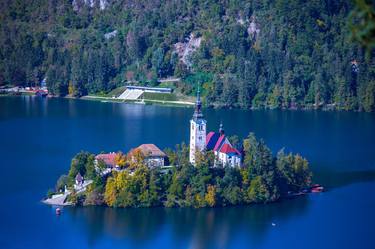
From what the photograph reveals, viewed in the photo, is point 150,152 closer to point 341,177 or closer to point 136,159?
point 136,159

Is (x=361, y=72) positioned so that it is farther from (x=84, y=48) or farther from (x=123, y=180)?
(x=123, y=180)

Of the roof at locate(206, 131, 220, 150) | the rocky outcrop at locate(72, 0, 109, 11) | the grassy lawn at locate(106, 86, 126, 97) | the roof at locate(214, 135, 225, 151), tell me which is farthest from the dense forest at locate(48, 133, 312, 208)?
the rocky outcrop at locate(72, 0, 109, 11)

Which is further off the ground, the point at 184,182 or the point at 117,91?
the point at 117,91

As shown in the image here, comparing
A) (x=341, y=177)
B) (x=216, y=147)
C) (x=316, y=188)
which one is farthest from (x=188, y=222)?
(x=341, y=177)

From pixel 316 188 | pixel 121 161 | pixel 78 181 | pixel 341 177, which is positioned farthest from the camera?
pixel 341 177

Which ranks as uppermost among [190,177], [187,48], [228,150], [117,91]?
[187,48]

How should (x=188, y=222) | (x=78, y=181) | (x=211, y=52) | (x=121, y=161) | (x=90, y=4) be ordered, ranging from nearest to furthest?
1. (x=188, y=222)
2. (x=78, y=181)
3. (x=121, y=161)
4. (x=211, y=52)
5. (x=90, y=4)

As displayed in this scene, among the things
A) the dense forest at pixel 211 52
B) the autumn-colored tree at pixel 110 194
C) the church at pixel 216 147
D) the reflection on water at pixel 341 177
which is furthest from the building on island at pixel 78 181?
the dense forest at pixel 211 52

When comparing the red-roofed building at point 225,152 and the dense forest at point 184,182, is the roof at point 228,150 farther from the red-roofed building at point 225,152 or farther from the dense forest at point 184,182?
the dense forest at point 184,182
